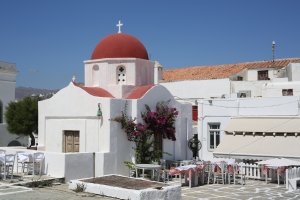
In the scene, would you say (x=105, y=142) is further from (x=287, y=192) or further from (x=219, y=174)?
(x=287, y=192)

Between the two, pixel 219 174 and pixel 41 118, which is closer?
pixel 219 174

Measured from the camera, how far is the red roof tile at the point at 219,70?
1757 inches

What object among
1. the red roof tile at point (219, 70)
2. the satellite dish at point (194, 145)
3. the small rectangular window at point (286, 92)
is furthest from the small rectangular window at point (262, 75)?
the satellite dish at point (194, 145)

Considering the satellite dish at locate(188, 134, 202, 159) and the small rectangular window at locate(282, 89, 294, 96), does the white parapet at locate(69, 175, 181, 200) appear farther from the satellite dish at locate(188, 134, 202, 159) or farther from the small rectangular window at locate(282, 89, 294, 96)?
the small rectangular window at locate(282, 89, 294, 96)

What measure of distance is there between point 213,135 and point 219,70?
733 inches

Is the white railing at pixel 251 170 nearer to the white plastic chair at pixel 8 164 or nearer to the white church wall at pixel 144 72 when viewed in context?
the white church wall at pixel 144 72

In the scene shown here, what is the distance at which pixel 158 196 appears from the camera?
553 inches

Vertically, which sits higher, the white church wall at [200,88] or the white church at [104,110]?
the white church wall at [200,88]

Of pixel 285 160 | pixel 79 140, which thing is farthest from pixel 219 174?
pixel 79 140

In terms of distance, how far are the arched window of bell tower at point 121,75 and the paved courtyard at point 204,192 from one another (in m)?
7.83

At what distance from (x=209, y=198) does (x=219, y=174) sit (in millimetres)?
4741

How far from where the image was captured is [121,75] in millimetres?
24703

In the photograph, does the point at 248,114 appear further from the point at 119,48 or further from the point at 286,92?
the point at 119,48

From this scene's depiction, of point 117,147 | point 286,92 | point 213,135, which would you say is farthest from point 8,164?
point 286,92
